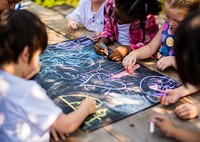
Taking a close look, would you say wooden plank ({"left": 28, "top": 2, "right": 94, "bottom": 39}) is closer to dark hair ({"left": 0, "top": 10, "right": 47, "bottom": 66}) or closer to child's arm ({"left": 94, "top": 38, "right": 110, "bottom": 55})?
child's arm ({"left": 94, "top": 38, "right": 110, "bottom": 55})

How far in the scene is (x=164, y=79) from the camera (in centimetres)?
164

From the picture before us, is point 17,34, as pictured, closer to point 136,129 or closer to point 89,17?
point 136,129

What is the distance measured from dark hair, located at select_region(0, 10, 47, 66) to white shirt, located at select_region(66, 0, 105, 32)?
1.02 meters

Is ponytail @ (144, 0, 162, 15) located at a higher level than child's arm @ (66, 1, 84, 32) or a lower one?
higher

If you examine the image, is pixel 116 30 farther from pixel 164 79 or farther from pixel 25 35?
pixel 25 35

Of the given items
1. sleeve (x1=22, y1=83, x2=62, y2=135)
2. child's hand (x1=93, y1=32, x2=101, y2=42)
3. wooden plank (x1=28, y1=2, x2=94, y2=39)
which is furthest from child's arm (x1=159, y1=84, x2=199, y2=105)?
wooden plank (x1=28, y1=2, x2=94, y2=39)

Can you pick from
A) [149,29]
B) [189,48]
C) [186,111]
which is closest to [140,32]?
[149,29]

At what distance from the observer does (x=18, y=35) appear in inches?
48.4

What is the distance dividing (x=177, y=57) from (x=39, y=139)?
57 centimetres

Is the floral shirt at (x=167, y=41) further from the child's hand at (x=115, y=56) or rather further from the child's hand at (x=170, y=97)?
the child's hand at (x=170, y=97)

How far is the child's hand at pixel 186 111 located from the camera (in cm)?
136

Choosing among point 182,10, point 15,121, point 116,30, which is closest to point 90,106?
point 15,121

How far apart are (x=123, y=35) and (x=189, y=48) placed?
3.42 ft

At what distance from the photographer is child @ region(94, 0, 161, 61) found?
1.85m
